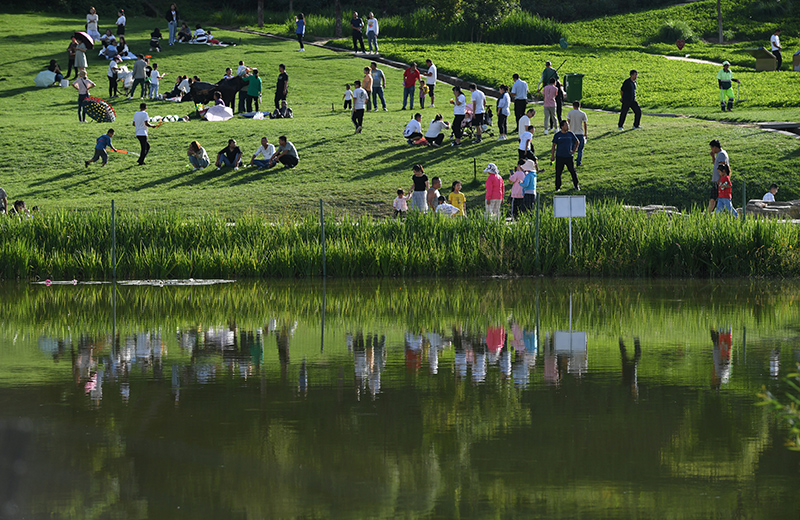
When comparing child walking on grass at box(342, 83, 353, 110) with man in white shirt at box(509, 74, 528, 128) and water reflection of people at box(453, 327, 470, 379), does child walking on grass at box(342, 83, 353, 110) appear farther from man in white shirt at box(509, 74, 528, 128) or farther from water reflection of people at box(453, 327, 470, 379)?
water reflection of people at box(453, 327, 470, 379)

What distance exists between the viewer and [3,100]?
43031mm

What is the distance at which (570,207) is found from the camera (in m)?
20.0

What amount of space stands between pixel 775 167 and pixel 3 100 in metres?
30.2

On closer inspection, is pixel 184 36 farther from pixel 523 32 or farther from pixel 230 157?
pixel 230 157

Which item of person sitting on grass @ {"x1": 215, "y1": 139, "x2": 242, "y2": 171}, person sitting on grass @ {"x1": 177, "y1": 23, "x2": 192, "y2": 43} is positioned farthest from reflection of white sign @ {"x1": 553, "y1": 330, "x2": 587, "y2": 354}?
person sitting on grass @ {"x1": 177, "y1": 23, "x2": 192, "y2": 43}

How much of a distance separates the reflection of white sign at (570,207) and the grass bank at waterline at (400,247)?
41 centimetres

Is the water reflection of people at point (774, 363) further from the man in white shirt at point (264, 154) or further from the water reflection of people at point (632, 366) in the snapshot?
the man in white shirt at point (264, 154)

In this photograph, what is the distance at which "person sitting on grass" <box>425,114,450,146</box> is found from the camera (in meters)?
32.9

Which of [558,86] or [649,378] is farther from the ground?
[558,86]

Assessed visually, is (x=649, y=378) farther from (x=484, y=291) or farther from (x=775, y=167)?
(x=775, y=167)

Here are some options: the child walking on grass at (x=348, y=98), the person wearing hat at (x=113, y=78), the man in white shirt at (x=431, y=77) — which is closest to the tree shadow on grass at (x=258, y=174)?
the child walking on grass at (x=348, y=98)

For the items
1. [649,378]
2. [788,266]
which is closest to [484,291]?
[788,266]

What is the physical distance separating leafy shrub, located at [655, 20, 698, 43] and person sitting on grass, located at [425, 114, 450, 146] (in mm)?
34260

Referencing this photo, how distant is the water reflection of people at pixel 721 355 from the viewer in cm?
1030
